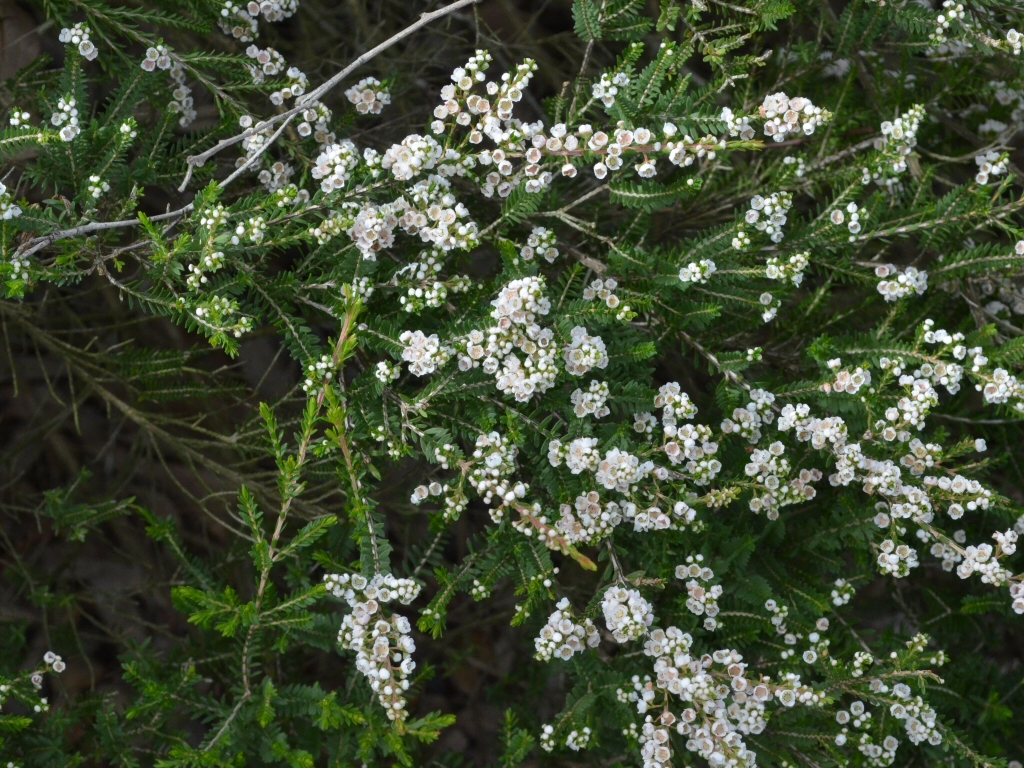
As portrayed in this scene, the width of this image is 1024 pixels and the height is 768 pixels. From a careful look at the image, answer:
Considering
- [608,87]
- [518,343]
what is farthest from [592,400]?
[608,87]

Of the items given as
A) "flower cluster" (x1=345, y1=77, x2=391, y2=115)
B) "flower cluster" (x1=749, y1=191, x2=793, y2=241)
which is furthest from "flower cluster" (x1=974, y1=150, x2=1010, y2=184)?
"flower cluster" (x1=345, y1=77, x2=391, y2=115)

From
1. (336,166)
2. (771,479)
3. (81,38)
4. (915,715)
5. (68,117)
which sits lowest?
(915,715)

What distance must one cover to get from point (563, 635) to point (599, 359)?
719mm

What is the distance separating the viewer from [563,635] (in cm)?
214

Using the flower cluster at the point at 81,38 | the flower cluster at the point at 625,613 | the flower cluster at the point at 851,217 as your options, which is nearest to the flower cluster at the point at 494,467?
the flower cluster at the point at 625,613

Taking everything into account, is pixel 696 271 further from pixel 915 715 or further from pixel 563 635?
pixel 915 715

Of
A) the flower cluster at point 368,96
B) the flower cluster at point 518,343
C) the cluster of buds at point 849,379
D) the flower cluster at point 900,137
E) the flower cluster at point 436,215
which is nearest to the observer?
the flower cluster at point 518,343

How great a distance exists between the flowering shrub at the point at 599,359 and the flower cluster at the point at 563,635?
16 mm

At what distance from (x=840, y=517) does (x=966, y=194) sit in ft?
3.31

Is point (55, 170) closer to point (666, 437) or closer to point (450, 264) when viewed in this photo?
point (450, 264)

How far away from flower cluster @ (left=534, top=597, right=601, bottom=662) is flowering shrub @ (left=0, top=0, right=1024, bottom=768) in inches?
0.6

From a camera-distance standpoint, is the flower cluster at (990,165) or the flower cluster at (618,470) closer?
the flower cluster at (618,470)

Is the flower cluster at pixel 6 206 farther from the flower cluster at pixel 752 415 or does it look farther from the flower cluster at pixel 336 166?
the flower cluster at pixel 752 415

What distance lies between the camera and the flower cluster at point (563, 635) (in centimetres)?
208
